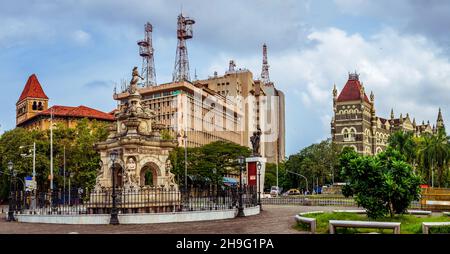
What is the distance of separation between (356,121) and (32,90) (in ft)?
229

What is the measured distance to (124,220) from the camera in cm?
2050

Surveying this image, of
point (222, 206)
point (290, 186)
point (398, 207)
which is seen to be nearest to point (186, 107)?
point (290, 186)

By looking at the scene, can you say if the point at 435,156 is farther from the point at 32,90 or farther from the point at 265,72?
the point at 265,72

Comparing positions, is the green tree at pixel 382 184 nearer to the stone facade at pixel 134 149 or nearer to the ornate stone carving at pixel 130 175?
the stone facade at pixel 134 149

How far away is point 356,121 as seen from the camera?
106m

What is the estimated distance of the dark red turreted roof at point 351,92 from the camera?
108125 mm

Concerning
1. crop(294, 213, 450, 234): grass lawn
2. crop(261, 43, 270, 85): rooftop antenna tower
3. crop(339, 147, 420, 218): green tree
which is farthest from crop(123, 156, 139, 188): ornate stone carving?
crop(261, 43, 270, 85): rooftop antenna tower

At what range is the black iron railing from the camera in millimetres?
23141

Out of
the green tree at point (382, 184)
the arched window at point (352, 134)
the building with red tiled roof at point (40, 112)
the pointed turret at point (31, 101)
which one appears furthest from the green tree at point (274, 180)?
the green tree at point (382, 184)

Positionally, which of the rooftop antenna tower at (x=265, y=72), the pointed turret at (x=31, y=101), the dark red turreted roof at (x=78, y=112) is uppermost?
the rooftop antenna tower at (x=265, y=72)

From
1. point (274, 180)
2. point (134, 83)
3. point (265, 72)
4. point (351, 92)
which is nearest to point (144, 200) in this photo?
point (134, 83)

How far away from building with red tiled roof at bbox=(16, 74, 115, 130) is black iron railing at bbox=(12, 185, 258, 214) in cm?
6085
